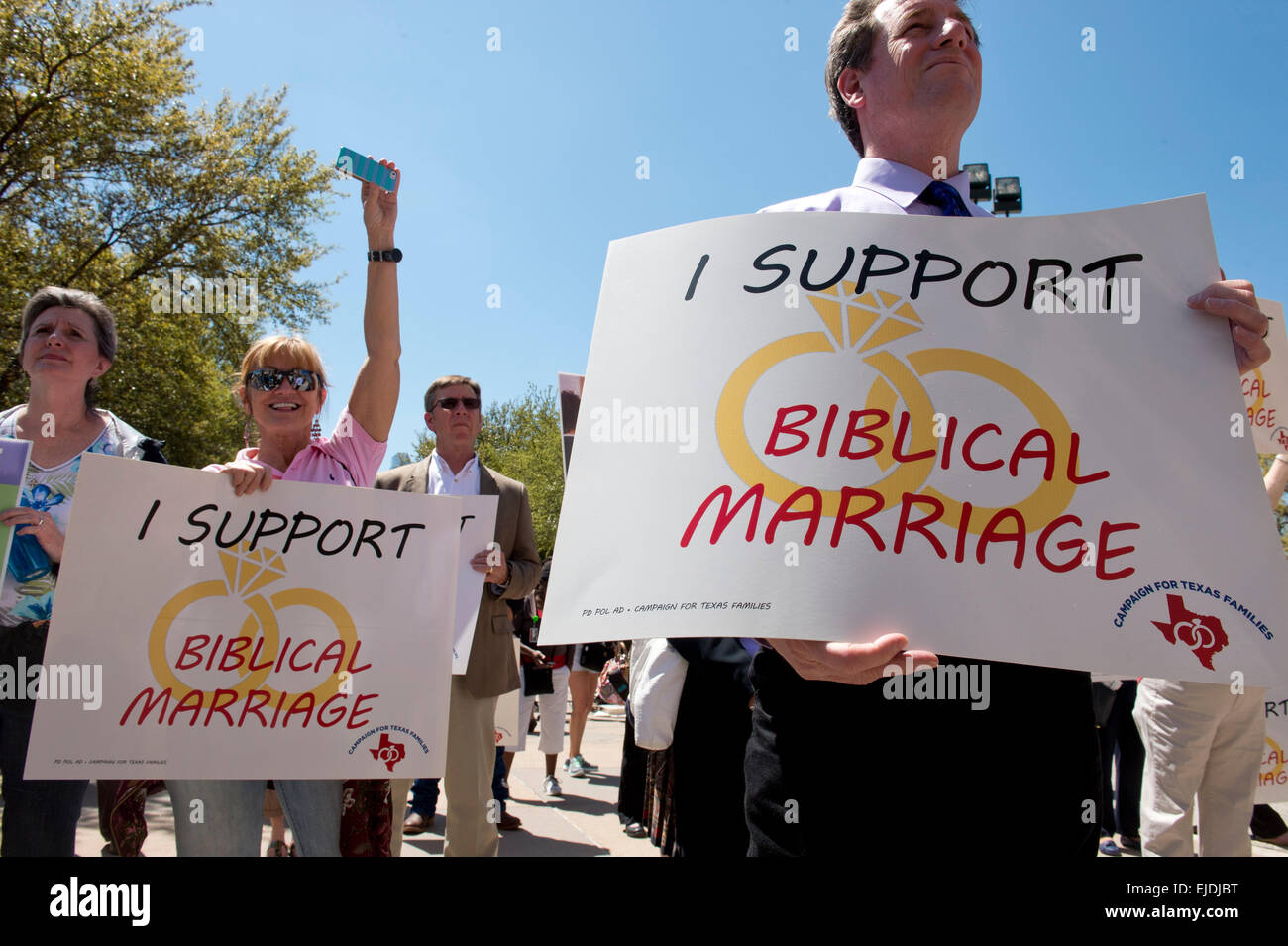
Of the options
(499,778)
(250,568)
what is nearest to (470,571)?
(250,568)

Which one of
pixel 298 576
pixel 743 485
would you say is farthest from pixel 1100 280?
pixel 298 576

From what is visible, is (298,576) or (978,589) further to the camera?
(298,576)

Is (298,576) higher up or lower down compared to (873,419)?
lower down

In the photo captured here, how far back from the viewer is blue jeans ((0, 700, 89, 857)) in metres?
2.41

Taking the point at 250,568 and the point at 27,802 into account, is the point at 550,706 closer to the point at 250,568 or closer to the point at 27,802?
the point at 27,802

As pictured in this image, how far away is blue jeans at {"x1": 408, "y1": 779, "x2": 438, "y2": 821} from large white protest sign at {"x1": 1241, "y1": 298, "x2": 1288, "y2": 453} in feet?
15.2

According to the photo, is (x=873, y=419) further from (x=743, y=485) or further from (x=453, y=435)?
(x=453, y=435)

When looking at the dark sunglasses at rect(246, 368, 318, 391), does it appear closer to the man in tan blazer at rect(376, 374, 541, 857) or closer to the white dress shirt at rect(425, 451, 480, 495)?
the man in tan blazer at rect(376, 374, 541, 857)

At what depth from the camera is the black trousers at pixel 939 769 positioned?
1440 mm

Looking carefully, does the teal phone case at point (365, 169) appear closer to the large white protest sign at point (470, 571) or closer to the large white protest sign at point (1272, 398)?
the large white protest sign at point (470, 571)

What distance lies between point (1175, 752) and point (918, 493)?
9.76 ft

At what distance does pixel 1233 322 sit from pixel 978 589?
0.68m

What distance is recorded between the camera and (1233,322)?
148cm
